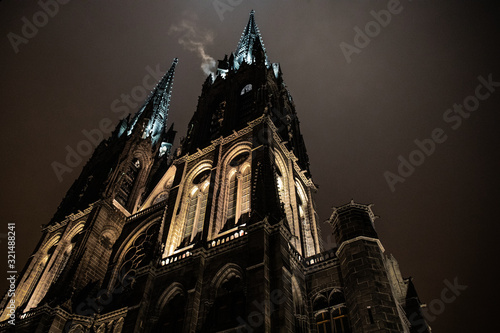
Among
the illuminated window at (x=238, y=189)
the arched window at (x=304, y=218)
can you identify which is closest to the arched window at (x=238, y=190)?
the illuminated window at (x=238, y=189)

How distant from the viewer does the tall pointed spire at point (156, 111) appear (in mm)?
45072

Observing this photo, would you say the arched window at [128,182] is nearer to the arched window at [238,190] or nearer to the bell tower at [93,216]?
the bell tower at [93,216]

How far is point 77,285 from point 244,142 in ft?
44.5

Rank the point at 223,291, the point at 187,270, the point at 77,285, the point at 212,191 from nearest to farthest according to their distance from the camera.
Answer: the point at 223,291 → the point at 187,270 → the point at 212,191 → the point at 77,285

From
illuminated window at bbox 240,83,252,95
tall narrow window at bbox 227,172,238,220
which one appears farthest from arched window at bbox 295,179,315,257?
illuminated window at bbox 240,83,252,95

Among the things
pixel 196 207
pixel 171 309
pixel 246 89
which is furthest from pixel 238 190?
pixel 246 89

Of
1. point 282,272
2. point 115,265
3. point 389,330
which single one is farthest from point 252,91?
point 389,330

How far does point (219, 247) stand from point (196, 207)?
5.75 m

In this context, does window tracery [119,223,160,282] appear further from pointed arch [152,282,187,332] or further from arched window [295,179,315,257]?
arched window [295,179,315,257]

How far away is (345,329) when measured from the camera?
54.3ft

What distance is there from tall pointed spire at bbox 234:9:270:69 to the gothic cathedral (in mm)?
2318

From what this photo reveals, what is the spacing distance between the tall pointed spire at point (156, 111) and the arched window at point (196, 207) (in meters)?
17.8

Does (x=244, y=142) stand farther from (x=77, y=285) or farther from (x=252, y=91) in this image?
(x=77, y=285)

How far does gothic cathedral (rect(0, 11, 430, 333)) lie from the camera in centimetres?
1684
